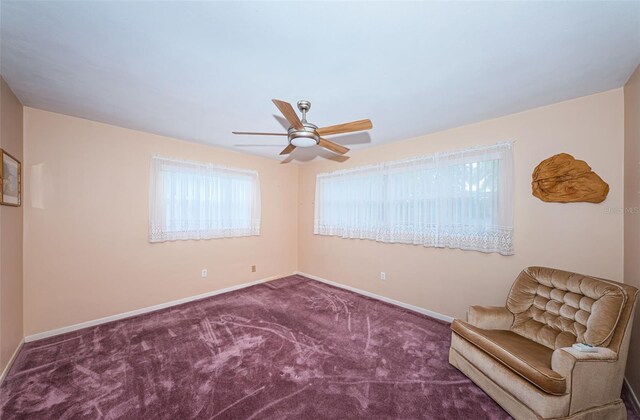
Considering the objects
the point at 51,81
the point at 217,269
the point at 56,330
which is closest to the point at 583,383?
the point at 217,269

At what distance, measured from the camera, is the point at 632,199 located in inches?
75.3

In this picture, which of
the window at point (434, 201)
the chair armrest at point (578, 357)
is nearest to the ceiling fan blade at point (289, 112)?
the window at point (434, 201)

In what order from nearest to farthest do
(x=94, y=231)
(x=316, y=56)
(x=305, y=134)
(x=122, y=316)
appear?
(x=316, y=56)
(x=305, y=134)
(x=94, y=231)
(x=122, y=316)

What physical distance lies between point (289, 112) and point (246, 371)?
2199mm

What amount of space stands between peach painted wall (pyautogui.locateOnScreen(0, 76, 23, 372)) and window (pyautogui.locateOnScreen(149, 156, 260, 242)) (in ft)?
3.80

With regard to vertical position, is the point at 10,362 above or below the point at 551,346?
below

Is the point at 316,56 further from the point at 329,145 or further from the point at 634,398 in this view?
the point at 634,398

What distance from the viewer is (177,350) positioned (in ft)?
7.73

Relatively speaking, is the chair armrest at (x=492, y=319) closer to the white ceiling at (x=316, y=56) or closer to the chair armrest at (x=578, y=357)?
the chair armrest at (x=578, y=357)

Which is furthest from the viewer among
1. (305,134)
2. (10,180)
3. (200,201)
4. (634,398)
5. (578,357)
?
(200,201)

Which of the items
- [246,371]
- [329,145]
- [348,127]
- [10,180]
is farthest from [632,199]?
[10,180]

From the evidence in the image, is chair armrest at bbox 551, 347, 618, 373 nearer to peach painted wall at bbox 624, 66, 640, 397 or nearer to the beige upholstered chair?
the beige upholstered chair

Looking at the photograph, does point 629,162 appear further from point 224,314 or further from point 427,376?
point 224,314

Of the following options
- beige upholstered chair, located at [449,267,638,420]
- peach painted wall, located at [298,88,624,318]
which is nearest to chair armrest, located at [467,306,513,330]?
beige upholstered chair, located at [449,267,638,420]
